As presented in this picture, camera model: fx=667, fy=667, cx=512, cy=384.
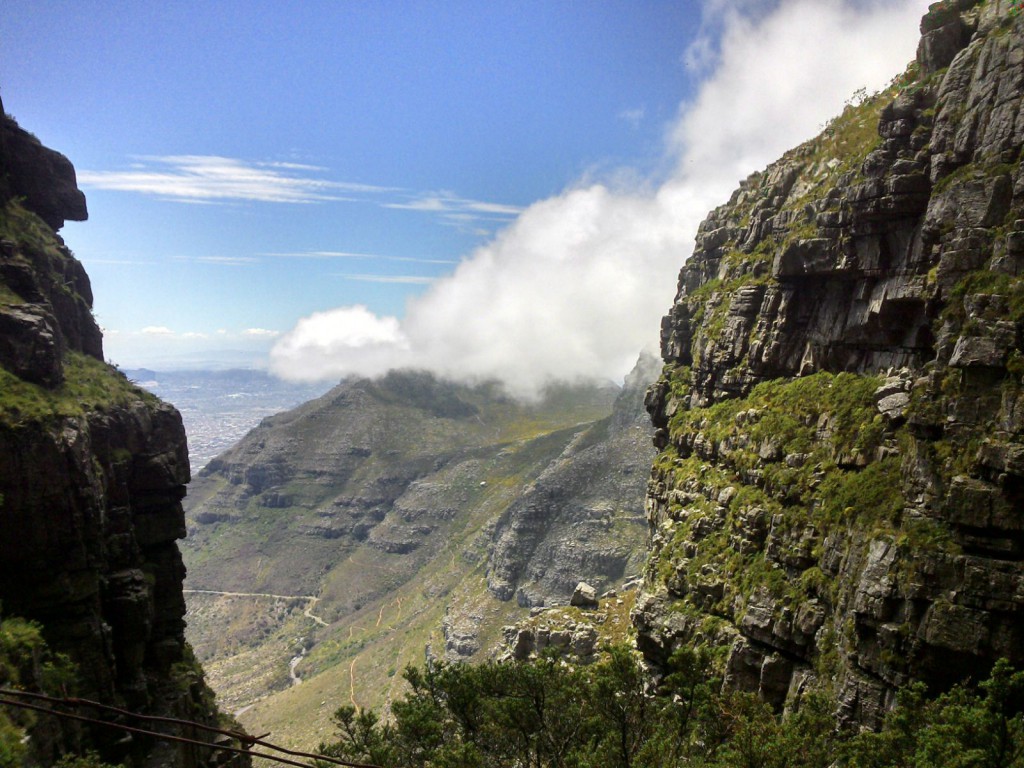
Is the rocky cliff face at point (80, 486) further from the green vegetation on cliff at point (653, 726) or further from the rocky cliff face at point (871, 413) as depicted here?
the rocky cliff face at point (871, 413)

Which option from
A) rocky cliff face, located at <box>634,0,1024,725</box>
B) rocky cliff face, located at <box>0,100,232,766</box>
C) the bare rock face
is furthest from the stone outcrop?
the bare rock face

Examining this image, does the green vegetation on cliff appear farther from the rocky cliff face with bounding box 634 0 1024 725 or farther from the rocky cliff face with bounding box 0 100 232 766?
the rocky cliff face with bounding box 0 100 232 766

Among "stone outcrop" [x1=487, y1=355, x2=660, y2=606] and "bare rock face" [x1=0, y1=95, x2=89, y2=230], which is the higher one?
"bare rock face" [x1=0, y1=95, x2=89, y2=230]

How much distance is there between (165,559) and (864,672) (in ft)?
178

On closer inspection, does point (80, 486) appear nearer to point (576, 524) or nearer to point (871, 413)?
point (871, 413)

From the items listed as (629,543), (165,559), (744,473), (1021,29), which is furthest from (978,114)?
(629,543)

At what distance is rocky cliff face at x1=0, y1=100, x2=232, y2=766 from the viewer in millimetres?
40000

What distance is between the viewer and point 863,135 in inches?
2082

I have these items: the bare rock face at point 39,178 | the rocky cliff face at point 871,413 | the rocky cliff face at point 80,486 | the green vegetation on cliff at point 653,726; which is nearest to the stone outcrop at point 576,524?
the rocky cliff face at point 871,413

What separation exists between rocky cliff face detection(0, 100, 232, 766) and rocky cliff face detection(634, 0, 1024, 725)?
38140 mm

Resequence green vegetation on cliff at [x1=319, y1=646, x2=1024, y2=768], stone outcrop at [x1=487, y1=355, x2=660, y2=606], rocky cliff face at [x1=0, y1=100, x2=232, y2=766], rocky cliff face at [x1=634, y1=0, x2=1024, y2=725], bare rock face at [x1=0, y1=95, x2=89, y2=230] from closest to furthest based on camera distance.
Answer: green vegetation on cliff at [x1=319, y1=646, x2=1024, y2=768] < rocky cliff face at [x1=634, y1=0, x2=1024, y2=725] < rocky cliff face at [x1=0, y1=100, x2=232, y2=766] < bare rock face at [x1=0, y1=95, x2=89, y2=230] < stone outcrop at [x1=487, y1=355, x2=660, y2=606]

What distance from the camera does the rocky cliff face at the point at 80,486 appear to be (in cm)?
4000

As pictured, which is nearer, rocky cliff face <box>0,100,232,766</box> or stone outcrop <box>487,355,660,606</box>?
rocky cliff face <box>0,100,232,766</box>

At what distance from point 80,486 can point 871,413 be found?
50.4m
